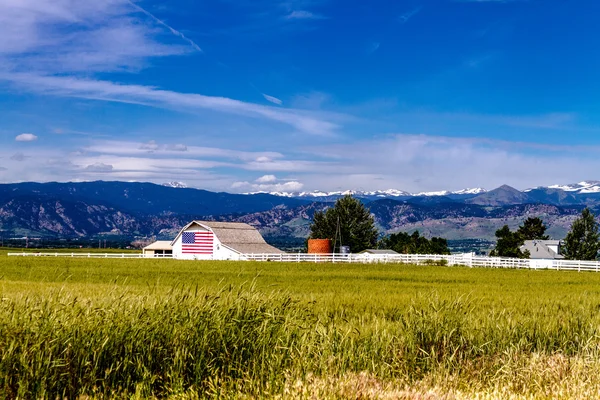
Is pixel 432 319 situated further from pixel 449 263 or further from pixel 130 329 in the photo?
pixel 449 263

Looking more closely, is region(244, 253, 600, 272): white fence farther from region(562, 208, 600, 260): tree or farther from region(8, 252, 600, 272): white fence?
region(562, 208, 600, 260): tree

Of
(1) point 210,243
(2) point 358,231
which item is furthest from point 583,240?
(1) point 210,243

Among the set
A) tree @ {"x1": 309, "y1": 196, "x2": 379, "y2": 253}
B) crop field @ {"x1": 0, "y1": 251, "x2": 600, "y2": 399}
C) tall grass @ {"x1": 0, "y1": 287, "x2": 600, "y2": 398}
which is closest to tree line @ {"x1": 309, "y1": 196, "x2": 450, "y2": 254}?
tree @ {"x1": 309, "y1": 196, "x2": 379, "y2": 253}

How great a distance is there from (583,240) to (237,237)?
63.4 m

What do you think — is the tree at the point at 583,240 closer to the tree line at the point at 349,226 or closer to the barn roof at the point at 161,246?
the tree line at the point at 349,226

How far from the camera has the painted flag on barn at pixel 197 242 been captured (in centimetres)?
9150

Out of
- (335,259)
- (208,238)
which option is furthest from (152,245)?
(335,259)

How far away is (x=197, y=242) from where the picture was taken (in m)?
92.4

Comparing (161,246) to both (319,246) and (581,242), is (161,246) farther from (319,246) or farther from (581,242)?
(581,242)

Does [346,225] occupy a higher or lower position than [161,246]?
higher

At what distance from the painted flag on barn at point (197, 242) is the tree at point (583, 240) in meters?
63.7

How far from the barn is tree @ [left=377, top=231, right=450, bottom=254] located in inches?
1706

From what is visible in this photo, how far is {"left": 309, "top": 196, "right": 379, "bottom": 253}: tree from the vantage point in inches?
4988

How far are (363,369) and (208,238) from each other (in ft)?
268
